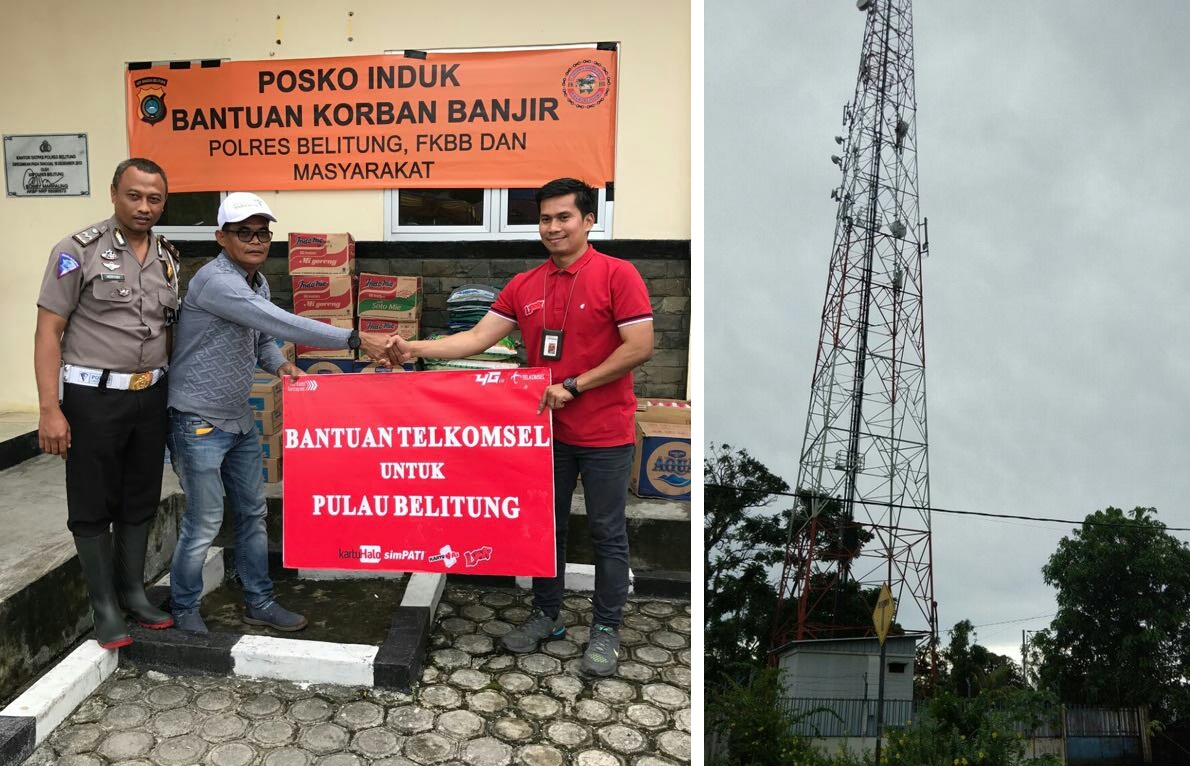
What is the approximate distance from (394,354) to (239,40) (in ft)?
10.7

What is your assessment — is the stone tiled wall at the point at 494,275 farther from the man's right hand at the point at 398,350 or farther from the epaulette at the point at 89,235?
the epaulette at the point at 89,235

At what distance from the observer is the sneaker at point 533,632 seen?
9.39 feet

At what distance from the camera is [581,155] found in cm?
475

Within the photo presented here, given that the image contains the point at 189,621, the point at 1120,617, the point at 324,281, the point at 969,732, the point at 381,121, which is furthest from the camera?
the point at 1120,617

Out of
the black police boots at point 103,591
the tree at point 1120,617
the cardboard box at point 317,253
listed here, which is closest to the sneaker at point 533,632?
the black police boots at point 103,591

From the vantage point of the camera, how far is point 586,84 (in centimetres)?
468

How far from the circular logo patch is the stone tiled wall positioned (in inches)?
38.2

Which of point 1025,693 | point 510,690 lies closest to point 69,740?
point 510,690

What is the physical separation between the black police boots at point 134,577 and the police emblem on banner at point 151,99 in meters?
3.41

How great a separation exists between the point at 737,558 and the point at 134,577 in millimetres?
4643

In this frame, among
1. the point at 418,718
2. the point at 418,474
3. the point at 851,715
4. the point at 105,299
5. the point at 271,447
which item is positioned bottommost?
the point at 851,715

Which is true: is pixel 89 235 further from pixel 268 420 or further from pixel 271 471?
pixel 271 471

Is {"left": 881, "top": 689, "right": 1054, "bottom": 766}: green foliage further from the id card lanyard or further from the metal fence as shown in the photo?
the id card lanyard

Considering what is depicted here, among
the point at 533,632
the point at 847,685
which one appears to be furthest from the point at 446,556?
the point at 847,685
